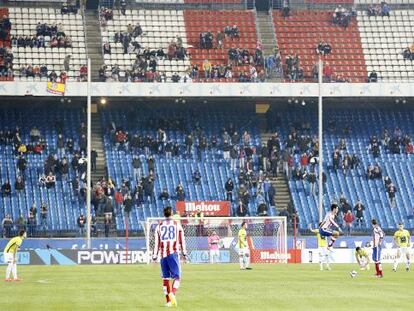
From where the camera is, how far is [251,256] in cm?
6181

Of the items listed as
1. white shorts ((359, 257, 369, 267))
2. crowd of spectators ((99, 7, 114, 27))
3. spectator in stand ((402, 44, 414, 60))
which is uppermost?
crowd of spectators ((99, 7, 114, 27))

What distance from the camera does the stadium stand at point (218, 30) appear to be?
76.6m

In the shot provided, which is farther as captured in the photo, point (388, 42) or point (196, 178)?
point (388, 42)

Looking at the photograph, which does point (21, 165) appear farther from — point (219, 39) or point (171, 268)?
point (171, 268)

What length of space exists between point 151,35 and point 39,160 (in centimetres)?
1255

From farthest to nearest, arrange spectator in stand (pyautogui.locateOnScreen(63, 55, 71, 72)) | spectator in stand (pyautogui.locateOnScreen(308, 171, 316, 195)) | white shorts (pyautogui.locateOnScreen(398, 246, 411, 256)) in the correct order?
spectator in stand (pyautogui.locateOnScreen(63, 55, 71, 72)) → spectator in stand (pyautogui.locateOnScreen(308, 171, 316, 195)) → white shorts (pyautogui.locateOnScreen(398, 246, 411, 256))

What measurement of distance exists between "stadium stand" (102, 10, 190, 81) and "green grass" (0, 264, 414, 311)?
28146 millimetres

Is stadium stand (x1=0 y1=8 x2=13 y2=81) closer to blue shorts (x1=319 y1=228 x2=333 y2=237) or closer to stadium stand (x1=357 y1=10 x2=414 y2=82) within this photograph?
stadium stand (x1=357 y1=10 x2=414 y2=82)

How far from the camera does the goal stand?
61531 millimetres

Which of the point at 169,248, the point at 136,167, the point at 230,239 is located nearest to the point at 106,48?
the point at 136,167

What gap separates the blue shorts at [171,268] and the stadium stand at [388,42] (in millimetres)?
49810

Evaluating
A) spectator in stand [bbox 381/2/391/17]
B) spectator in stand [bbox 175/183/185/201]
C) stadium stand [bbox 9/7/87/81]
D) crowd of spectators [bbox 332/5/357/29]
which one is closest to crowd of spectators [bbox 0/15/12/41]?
stadium stand [bbox 9/7/87/81]

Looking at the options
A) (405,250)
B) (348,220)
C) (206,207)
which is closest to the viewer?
(405,250)

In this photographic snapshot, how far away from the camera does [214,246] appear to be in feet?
200
